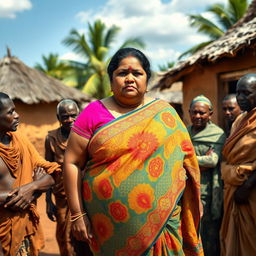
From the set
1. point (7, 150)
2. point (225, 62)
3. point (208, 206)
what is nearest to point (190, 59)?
point (225, 62)

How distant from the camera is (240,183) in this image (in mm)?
3477

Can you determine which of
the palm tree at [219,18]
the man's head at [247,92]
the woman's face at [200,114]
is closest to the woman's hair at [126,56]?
the man's head at [247,92]

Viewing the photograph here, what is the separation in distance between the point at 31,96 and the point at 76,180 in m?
9.31

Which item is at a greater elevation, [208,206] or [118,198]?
[118,198]

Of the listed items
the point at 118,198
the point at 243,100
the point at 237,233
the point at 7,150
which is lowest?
the point at 237,233

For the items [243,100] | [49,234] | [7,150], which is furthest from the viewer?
[49,234]

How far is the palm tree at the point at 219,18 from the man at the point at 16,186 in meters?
17.1

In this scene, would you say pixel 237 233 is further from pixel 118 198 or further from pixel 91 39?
pixel 91 39

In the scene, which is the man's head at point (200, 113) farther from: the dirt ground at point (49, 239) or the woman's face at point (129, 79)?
the dirt ground at point (49, 239)

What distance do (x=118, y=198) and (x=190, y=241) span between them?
656 mm

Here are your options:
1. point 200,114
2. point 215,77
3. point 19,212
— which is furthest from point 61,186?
point 215,77

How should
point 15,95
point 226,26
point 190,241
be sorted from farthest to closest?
point 226,26 → point 15,95 → point 190,241

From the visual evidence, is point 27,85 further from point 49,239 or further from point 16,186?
point 16,186

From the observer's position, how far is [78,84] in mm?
24891
